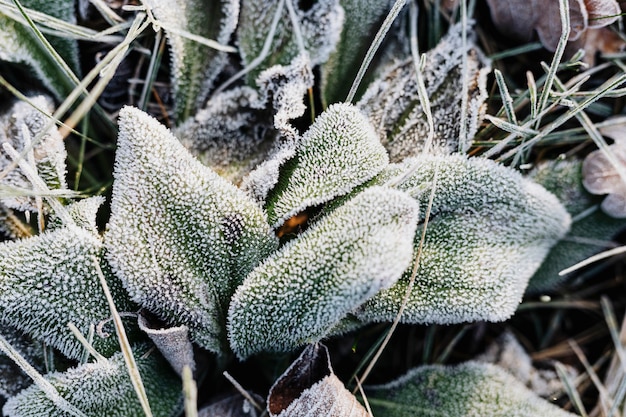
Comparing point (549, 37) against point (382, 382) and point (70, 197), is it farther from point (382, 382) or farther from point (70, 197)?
point (70, 197)

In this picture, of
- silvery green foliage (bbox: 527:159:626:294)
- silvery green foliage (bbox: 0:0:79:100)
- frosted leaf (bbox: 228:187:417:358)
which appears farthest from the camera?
silvery green foliage (bbox: 527:159:626:294)

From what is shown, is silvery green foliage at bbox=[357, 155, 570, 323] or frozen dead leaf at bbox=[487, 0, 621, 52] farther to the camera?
frozen dead leaf at bbox=[487, 0, 621, 52]

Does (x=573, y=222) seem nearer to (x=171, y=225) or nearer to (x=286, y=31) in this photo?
(x=286, y=31)

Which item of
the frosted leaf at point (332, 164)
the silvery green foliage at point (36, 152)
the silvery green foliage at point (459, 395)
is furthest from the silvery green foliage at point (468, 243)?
the silvery green foliage at point (36, 152)

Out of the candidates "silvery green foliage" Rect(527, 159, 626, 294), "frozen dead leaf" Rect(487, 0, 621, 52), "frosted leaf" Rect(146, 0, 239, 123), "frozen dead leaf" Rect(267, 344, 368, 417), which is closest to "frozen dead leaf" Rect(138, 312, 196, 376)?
"frozen dead leaf" Rect(267, 344, 368, 417)

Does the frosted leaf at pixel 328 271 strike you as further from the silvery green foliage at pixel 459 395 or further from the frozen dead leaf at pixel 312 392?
the silvery green foliage at pixel 459 395

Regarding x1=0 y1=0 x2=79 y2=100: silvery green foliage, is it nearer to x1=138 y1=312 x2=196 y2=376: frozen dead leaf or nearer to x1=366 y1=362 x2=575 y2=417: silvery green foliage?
x1=138 y1=312 x2=196 y2=376: frozen dead leaf

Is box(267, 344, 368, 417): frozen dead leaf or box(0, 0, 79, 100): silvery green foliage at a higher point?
box(0, 0, 79, 100): silvery green foliage

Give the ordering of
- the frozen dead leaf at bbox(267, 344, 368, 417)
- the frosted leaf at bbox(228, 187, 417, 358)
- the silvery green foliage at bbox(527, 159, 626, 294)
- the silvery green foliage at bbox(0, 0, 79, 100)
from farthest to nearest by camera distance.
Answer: the silvery green foliage at bbox(527, 159, 626, 294)
the silvery green foliage at bbox(0, 0, 79, 100)
the frozen dead leaf at bbox(267, 344, 368, 417)
the frosted leaf at bbox(228, 187, 417, 358)

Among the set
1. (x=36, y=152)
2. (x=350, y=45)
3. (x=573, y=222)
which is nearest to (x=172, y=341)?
(x=36, y=152)
